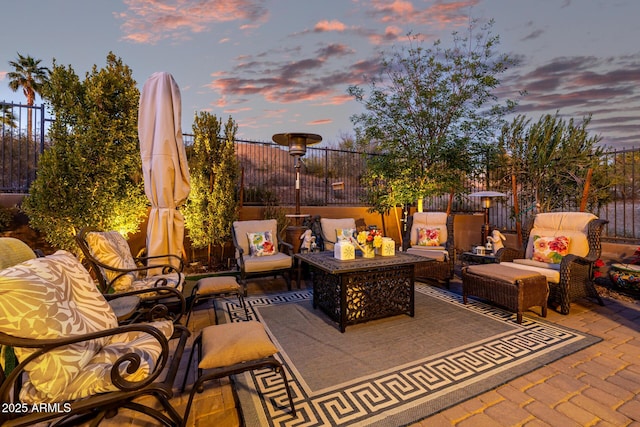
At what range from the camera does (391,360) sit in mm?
2357

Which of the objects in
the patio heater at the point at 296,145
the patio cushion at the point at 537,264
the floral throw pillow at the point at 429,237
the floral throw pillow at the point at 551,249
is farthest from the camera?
the patio heater at the point at 296,145

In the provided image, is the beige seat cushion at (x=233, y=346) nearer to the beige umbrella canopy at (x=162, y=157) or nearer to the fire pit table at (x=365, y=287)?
the fire pit table at (x=365, y=287)

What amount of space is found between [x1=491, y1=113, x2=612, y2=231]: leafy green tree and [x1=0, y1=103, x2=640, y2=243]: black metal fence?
348 mm

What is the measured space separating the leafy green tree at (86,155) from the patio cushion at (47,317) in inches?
122

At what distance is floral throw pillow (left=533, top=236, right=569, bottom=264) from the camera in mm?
3713

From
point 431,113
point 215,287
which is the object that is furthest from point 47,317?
point 431,113

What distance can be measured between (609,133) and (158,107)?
8870 millimetres

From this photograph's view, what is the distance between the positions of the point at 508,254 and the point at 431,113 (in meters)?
→ 4.44

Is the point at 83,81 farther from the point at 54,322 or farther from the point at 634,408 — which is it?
the point at 634,408

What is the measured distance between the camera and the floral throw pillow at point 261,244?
4609 mm

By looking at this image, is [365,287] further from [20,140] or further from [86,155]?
[20,140]

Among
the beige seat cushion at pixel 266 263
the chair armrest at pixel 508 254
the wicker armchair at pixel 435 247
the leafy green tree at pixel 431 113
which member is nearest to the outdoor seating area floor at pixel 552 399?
the chair armrest at pixel 508 254

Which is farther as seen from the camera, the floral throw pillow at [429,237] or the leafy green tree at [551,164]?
the leafy green tree at [551,164]

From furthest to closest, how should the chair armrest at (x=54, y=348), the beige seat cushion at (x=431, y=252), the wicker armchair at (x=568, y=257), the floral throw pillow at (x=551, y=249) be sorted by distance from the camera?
the beige seat cushion at (x=431, y=252) < the floral throw pillow at (x=551, y=249) < the wicker armchair at (x=568, y=257) < the chair armrest at (x=54, y=348)
